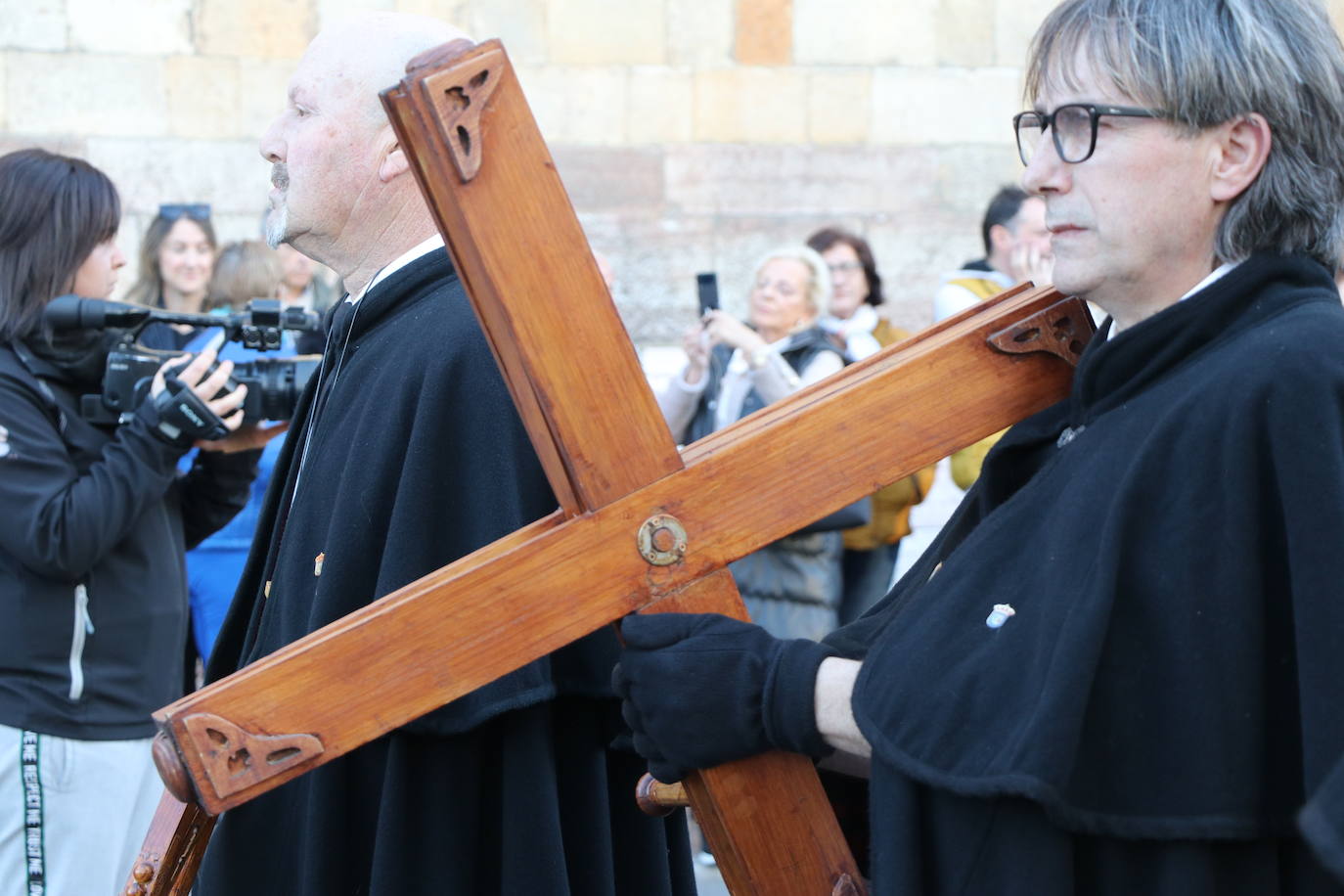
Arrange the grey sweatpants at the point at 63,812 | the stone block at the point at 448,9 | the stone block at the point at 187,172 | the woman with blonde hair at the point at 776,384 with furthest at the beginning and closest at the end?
1. the stone block at the point at 448,9
2. the stone block at the point at 187,172
3. the woman with blonde hair at the point at 776,384
4. the grey sweatpants at the point at 63,812

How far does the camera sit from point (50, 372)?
132 inches

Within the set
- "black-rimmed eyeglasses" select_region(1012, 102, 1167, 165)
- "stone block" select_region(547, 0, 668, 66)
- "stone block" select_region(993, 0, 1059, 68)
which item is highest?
"stone block" select_region(547, 0, 668, 66)

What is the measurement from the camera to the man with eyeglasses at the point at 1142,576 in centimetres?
149

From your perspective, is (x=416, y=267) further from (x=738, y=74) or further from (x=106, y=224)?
(x=738, y=74)

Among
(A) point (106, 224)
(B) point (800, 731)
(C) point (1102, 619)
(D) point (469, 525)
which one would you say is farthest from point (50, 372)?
(C) point (1102, 619)

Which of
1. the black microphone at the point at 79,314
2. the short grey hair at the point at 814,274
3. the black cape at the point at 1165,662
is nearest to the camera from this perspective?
the black cape at the point at 1165,662

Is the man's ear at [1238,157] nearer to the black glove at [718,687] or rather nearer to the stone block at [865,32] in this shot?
the black glove at [718,687]

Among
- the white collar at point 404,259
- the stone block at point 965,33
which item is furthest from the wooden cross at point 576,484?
the stone block at point 965,33

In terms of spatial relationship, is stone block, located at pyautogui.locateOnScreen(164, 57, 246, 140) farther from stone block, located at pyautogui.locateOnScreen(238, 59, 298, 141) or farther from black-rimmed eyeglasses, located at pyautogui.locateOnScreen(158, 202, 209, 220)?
black-rimmed eyeglasses, located at pyautogui.locateOnScreen(158, 202, 209, 220)

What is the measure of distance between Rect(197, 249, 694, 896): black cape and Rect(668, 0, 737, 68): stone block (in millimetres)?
5652

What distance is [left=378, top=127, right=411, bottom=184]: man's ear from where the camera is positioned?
96.5 inches

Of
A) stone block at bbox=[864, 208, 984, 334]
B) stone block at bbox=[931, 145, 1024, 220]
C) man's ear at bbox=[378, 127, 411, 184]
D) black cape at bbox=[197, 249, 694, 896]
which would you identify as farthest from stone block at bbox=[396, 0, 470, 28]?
black cape at bbox=[197, 249, 694, 896]

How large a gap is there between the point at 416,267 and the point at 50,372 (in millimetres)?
1299

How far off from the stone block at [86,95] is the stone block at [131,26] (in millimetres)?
56
